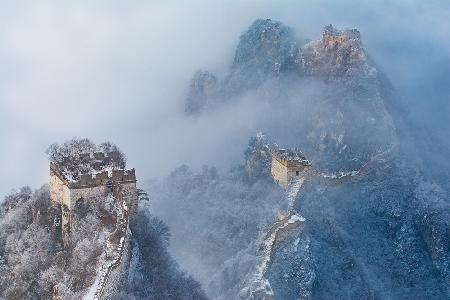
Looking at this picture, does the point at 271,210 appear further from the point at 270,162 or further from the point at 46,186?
the point at 46,186

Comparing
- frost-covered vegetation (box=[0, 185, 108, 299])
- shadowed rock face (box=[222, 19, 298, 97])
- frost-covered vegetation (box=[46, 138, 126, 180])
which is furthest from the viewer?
shadowed rock face (box=[222, 19, 298, 97])

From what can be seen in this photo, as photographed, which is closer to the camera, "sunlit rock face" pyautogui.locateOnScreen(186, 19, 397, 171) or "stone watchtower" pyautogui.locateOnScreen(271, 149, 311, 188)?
"stone watchtower" pyautogui.locateOnScreen(271, 149, 311, 188)

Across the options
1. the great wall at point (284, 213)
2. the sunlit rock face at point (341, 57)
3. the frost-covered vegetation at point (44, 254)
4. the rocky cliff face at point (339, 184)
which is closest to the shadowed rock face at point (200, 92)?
the rocky cliff face at point (339, 184)

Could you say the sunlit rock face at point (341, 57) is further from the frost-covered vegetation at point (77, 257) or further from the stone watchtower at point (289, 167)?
the frost-covered vegetation at point (77, 257)

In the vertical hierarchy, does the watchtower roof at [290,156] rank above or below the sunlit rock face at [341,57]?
below

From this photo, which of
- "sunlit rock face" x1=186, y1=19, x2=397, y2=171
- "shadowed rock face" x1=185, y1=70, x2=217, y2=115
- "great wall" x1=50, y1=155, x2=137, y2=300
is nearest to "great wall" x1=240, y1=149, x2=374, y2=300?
"sunlit rock face" x1=186, y1=19, x2=397, y2=171

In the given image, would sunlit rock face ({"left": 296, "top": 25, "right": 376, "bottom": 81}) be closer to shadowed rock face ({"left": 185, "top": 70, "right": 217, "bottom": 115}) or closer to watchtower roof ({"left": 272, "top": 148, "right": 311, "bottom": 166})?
shadowed rock face ({"left": 185, "top": 70, "right": 217, "bottom": 115})

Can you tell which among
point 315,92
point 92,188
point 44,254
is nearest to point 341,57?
point 315,92

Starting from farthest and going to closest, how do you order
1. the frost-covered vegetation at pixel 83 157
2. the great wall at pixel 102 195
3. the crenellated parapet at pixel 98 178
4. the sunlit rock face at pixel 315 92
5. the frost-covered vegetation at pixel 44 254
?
the sunlit rock face at pixel 315 92, the frost-covered vegetation at pixel 83 157, the crenellated parapet at pixel 98 178, the great wall at pixel 102 195, the frost-covered vegetation at pixel 44 254
